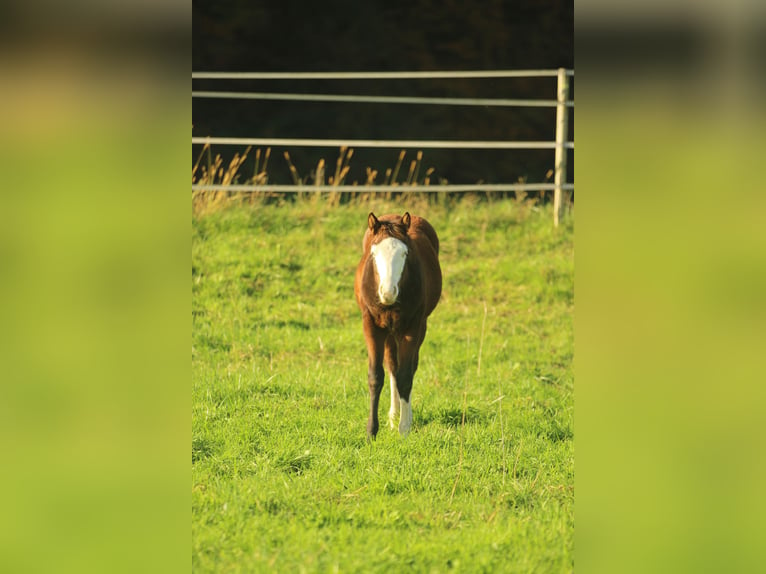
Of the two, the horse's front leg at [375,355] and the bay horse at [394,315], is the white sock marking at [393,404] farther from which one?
the horse's front leg at [375,355]

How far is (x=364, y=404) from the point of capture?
4.55m

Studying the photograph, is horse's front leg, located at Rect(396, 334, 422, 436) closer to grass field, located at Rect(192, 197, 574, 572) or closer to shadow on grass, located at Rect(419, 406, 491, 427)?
grass field, located at Rect(192, 197, 574, 572)

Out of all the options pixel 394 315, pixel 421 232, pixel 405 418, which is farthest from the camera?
pixel 421 232

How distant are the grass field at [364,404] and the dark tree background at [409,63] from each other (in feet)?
9.35

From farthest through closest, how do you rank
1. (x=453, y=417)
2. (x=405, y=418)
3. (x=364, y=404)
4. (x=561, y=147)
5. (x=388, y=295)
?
(x=561, y=147)
(x=364, y=404)
(x=453, y=417)
(x=405, y=418)
(x=388, y=295)

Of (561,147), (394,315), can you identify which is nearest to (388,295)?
(394,315)

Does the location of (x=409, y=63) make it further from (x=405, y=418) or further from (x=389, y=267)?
(x=389, y=267)

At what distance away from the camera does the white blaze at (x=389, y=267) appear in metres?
3.51

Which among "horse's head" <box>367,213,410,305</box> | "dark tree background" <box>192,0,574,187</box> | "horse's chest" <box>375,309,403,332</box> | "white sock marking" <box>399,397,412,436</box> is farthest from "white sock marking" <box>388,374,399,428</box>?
"dark tree background" <box>192,0,574,187</box>

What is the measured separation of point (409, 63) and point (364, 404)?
26.6 ft

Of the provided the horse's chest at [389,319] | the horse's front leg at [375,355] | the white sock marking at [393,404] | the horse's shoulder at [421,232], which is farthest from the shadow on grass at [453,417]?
the horse's shoulder at [421,232]
